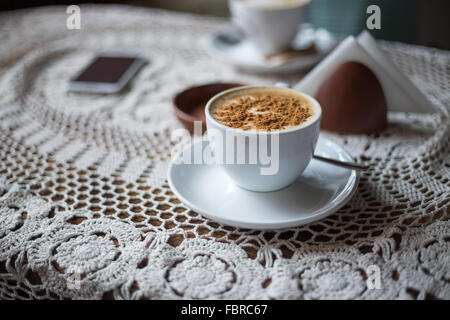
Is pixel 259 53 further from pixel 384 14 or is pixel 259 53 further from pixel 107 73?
pixel 384 14

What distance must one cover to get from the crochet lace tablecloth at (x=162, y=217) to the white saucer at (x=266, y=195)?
0.03 metres

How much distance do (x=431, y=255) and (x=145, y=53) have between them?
0.94m

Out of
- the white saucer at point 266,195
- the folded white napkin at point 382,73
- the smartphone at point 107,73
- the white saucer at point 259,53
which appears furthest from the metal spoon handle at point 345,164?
the smartphone at point 107,73

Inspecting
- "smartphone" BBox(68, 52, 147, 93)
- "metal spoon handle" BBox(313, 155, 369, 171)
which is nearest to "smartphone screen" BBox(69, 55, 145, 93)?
"smartphone" BBox(68, 52, 147, 93)

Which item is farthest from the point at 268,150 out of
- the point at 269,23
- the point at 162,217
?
the point at 269,23

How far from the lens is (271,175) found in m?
0.64

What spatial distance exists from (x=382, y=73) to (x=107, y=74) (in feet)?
2.13

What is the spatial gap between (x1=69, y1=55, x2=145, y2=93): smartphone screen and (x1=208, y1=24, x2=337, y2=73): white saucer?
0.73 ft

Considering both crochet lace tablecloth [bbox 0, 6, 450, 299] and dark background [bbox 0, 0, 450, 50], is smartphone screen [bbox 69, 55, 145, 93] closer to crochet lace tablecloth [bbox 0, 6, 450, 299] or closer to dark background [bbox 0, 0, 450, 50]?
crochet lace tablecloth [bbox 0, 6, 450, 299]

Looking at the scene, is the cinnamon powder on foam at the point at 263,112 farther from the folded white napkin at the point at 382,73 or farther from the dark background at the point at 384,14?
the dark background at the point at 384,14

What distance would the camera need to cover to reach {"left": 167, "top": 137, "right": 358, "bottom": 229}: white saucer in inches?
23.5

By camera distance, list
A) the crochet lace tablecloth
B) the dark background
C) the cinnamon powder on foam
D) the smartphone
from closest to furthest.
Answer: the crochet lace tablecloth, the cinnamon powder on foam, the smartphone, the dark background

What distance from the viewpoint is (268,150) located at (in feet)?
2.00
